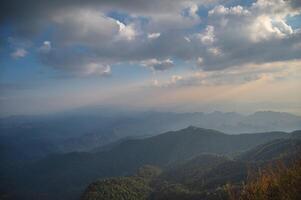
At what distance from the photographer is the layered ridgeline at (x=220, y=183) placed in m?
11.1

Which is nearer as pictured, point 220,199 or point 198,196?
point 220,199

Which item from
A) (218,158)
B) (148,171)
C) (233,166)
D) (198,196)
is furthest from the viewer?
(148,171)

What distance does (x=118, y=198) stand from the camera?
109125 millimetres

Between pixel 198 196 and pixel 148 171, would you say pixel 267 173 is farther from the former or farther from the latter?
pixel 148 171

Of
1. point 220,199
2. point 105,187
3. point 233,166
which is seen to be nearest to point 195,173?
point 233,166

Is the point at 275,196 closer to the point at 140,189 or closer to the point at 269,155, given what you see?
the point at 140,189

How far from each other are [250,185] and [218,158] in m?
167

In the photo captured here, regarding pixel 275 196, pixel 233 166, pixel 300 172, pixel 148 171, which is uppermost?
pixel 300 172

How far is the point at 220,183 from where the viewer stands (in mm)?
104500

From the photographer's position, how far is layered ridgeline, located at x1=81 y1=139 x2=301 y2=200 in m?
11.1

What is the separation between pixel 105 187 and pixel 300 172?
116 meters

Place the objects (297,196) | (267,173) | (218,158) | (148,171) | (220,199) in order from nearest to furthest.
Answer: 1. (297,196)
2. (267,173)
3. (220,199)
4. (218,158)
5. (148,171)

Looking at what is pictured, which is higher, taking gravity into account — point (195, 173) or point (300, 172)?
point (300, 172)

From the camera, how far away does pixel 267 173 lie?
39.3 ft
